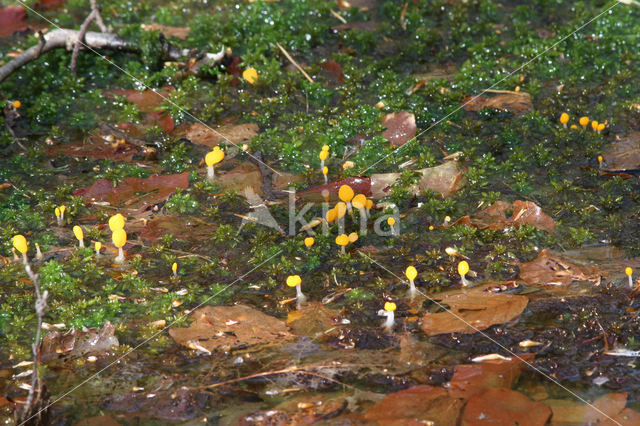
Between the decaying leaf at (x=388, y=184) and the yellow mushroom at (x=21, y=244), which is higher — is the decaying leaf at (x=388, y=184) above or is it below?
above

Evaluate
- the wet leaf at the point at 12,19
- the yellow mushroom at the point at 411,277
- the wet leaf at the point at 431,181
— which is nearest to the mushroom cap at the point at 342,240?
the yellow mushroom at the point at 411,277

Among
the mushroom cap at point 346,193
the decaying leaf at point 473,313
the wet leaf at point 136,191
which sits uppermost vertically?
the mushroom cap at point 346,193

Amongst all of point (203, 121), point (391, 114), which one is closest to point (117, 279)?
point (203, 121)

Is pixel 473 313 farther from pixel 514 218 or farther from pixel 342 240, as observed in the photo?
pixel 514 218

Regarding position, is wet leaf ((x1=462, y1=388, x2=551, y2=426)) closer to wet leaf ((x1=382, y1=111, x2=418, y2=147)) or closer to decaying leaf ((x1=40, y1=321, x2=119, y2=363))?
decaying leaf ((x1=40, y1=321, x2=119, y2=363))

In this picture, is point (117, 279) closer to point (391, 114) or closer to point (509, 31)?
point (391, 114)

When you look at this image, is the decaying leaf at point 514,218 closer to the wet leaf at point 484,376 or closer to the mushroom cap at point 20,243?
the wet leaf at point 484,376

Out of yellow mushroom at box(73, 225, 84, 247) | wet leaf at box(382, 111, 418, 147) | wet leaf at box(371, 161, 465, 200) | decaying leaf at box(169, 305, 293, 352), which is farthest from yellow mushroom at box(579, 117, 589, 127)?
yellow mushroom at box(73, 225, 84, 247)
